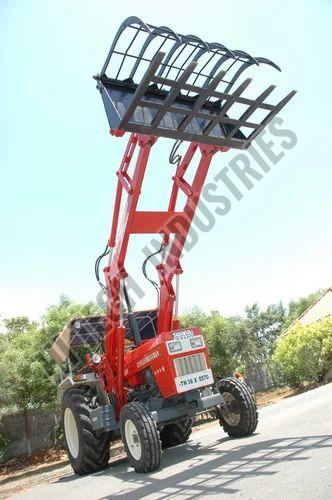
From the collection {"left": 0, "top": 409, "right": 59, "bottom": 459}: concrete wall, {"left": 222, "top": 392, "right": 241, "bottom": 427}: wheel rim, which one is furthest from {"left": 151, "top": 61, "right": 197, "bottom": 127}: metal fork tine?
{"left": 0, "top": 409, "right": 59, "bottom": 459}: concrete wall

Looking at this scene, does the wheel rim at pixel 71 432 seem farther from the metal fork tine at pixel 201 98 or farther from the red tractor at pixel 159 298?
the metal fork tine at pixel 201 98

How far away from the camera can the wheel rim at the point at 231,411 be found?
7.55 metres

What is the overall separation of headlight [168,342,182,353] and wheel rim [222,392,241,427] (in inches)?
58.9

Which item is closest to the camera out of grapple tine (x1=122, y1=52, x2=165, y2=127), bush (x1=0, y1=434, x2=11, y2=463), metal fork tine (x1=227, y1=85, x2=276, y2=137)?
grapple tine (x1=122, y1=52, x2=165, y2=127)

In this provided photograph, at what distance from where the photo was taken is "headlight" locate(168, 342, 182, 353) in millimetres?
6778

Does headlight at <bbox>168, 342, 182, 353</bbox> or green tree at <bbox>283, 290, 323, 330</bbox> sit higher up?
green tree at <bbox>283, 290, 323, 330</bbox>

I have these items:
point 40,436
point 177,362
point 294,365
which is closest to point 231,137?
point 177,362

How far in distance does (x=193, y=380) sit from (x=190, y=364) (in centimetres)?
25

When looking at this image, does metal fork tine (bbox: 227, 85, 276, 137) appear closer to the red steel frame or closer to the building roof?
the red steel frame

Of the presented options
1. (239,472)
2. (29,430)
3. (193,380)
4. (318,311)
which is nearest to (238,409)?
(193,380)

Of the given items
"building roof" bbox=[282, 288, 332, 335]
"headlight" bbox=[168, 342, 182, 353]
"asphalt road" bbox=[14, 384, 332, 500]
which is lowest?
"asphalt road" bbox=[14, 384, 332, 500]

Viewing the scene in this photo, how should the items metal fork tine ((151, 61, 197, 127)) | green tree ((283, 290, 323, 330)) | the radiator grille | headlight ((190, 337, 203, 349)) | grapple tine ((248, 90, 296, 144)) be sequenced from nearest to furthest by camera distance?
metal fork tine ((151, 61, 197, 127))
grapple tine ((248, 90, 296, 144))
the radiator grille
headlight ((190, 337, 203, 349))
green tree ((283, 290, 323, 330))

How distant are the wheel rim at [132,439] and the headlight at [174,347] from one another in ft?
3.85

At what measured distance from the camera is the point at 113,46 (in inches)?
227
